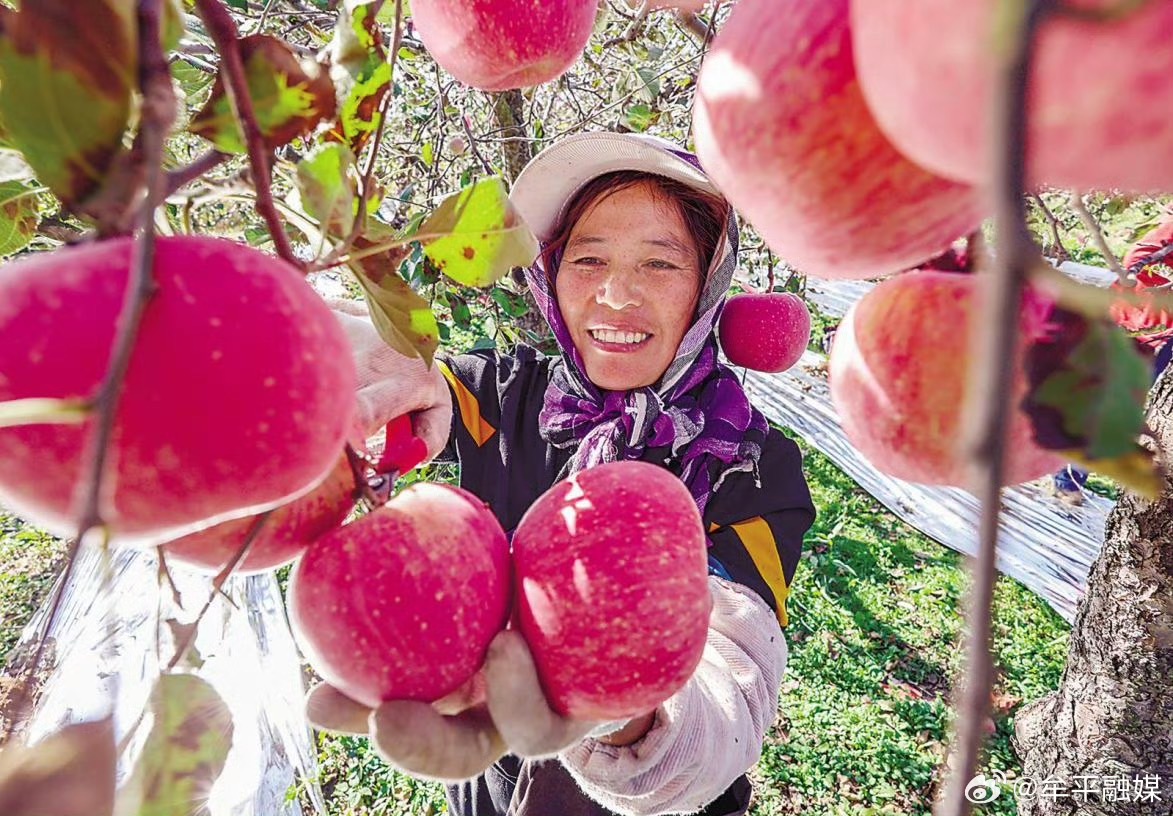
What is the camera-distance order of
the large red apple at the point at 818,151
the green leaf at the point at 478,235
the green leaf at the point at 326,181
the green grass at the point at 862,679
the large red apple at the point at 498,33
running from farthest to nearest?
the green grass at the point at 862,679 → the large red apple at the point at 498,33 → the green leaf at the point at 478,235 → the green leaf at the point at 326,181 → the large red apple at the point at 818,151

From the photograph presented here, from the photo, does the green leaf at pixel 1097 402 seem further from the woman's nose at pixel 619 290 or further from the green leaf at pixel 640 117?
the green leaf at pixel 640 117

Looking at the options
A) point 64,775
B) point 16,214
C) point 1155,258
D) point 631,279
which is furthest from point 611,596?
point 631,279

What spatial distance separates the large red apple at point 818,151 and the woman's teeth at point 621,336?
1.21 metres

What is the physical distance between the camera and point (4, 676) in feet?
9.63

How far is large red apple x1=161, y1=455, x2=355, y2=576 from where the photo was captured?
1.92ft

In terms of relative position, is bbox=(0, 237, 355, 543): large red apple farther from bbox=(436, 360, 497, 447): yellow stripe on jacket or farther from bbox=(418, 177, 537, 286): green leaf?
bbox=(436, 360, 497, 447): yellow stripe on jacket

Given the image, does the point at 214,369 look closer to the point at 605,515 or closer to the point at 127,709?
the point at 605,515

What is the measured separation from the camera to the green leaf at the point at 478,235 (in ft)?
2.01

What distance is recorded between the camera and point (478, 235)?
0.63 m

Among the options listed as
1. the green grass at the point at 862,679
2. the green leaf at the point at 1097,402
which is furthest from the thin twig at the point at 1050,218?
the green grass at the point at 862,679

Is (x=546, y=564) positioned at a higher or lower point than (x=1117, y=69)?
lower

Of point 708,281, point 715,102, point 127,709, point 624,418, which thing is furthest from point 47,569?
point 715,102

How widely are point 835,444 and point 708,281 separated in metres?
3.80

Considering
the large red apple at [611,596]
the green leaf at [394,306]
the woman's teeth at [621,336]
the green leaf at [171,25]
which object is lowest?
the woman's teeth at [621,336]
